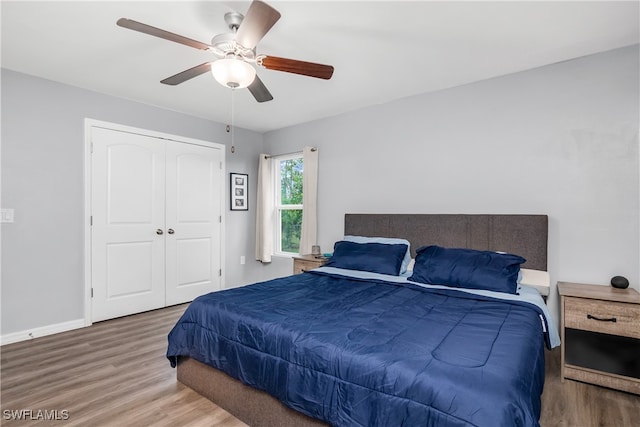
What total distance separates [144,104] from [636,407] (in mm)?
5081

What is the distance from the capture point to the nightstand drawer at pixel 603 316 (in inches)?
82.7

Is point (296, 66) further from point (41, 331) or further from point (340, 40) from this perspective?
point (41, 331)

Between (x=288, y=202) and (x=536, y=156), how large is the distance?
3198mm

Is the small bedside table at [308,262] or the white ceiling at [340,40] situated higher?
the white ceiling at [340,40]

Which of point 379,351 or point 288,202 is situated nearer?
point 379,351

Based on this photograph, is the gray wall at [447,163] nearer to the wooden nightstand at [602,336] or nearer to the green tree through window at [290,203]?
the wooden nightstand at [602,336]

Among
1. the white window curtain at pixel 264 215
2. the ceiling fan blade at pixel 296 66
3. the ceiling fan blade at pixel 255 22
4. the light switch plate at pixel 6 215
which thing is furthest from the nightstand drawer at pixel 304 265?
the light switch plate at pixel 6 215

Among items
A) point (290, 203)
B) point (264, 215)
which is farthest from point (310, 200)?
point (264, 215)

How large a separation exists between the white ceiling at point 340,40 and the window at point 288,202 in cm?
158

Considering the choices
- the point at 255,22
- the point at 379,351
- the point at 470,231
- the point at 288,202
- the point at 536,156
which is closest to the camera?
the point at 379,351

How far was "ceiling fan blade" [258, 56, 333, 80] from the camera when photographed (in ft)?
6.73

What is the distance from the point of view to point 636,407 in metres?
1.99

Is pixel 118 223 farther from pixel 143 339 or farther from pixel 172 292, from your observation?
pixel 143 339

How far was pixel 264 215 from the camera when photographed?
4.87 meters
